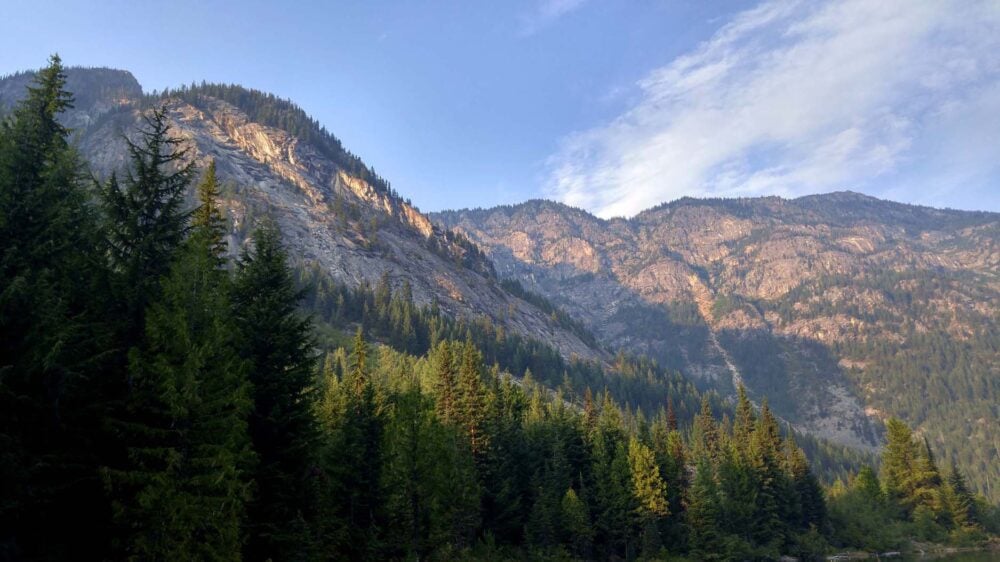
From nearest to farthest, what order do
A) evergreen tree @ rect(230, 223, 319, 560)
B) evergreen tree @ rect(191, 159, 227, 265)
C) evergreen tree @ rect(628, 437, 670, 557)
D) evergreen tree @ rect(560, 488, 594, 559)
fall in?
evergreen tree @ rect(230, 223, 319, 560), evergreen tree @ rect(191, 159, 227, 265), evergreen tree @ rect(560, 488, 594, 559), evergreen tree @ rect(628, 437, 670, 557)

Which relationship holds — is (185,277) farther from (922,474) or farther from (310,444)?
(922,474)

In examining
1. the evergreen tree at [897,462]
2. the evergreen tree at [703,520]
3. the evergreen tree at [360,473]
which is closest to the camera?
the evergreen tree at [360,473]

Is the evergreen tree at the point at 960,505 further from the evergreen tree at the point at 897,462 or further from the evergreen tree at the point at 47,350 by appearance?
the evergreen tree at the point at 47,350

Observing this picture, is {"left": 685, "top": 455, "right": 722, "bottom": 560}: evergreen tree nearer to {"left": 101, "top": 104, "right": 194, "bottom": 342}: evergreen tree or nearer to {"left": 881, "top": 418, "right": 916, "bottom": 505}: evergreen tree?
{"left": 881, "top": 418, "right": 916, "bottom": 505}: evergreen tree

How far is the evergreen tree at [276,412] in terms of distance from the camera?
24.3m

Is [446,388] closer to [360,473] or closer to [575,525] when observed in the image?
[575,525]

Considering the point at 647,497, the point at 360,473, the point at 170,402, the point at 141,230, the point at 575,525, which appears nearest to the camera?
the point at 170,402

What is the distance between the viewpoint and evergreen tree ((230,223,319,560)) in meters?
24.3

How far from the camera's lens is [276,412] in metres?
25.3

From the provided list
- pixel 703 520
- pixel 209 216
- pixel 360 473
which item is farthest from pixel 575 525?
pixel 209 216

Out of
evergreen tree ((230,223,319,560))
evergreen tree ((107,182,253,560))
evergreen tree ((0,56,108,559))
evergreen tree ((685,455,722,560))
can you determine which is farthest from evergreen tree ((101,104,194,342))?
evergreen tree ((685,455,722,560))

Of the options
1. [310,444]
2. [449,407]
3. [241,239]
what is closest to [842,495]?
[449,407]

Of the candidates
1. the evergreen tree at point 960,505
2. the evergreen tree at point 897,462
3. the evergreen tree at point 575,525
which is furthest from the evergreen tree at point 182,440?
the evergreen tree at point 960,505

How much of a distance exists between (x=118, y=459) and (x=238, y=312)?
8.32 meters
